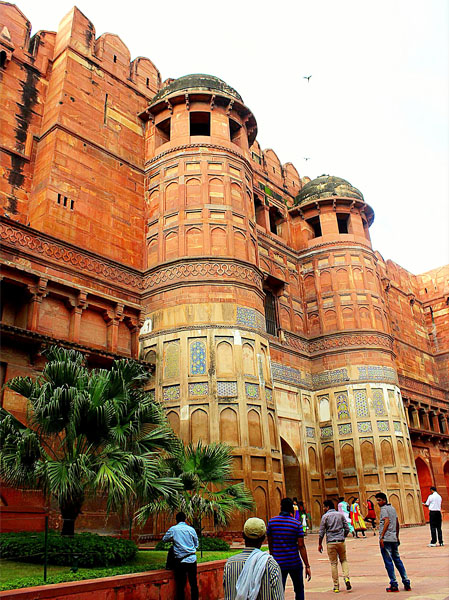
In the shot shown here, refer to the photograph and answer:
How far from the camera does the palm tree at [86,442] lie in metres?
8.46

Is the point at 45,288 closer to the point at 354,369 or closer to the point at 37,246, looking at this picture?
the point at 37,246

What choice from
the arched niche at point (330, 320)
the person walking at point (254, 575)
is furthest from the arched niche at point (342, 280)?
the person walking at point (254, 575)

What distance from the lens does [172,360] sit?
16.8 metres

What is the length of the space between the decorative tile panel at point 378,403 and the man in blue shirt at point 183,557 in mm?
16260

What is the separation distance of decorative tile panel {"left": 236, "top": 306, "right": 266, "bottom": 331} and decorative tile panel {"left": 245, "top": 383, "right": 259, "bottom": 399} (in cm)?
202

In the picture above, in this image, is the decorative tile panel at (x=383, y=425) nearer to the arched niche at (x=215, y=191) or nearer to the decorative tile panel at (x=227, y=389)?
the decorative tile panel at (x=227, y=389)

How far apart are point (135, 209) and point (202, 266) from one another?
4107 millimetres

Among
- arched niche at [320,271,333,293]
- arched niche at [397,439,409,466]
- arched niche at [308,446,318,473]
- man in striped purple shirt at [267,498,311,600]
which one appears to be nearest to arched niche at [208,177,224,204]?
arched niche at [320,271,333,293]

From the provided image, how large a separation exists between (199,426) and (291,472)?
7.18 m

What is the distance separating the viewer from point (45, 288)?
51.1 ft

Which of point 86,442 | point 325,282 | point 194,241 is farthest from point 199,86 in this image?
point 86,442

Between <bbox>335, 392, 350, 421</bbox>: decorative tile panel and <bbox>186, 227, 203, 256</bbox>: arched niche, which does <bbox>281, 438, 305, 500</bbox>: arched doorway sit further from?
<bbox>186, 227, 203, 256</bbox>: arched niche

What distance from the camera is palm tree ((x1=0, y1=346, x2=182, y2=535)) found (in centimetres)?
846

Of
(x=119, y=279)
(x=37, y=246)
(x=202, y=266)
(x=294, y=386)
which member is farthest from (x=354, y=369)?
(x=37, y=246)
